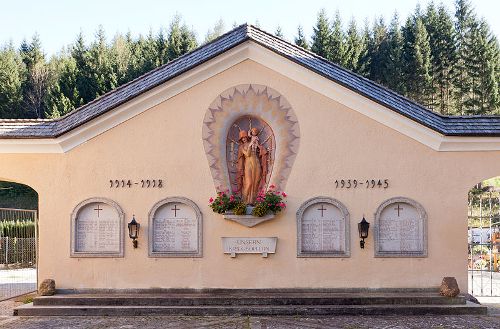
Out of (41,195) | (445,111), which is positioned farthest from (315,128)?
(445,111)

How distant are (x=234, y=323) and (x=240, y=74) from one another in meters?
5.82

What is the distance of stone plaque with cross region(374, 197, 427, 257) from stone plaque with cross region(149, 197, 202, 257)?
13.9ft

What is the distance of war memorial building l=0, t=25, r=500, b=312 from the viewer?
14289 millimetres

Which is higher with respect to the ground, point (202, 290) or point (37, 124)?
point (37, 124)

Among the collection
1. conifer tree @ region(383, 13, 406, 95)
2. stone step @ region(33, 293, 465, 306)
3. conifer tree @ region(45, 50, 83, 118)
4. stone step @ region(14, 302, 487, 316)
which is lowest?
stone step @ region(14, 302, 487, 316)

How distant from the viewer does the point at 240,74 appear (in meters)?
14.6

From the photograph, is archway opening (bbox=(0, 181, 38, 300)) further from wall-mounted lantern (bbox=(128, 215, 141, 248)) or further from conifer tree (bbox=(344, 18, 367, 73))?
conifer tree (bbox=(344, 18, 367, 73))

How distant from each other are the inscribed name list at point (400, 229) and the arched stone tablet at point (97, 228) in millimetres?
6174

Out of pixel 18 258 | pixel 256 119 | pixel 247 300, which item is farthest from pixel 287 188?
pixel 18 258

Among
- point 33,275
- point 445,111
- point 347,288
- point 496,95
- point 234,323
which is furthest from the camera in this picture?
point 445,111

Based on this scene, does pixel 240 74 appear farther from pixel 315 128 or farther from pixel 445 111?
pixel 445 111

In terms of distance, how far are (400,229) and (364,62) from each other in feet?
117

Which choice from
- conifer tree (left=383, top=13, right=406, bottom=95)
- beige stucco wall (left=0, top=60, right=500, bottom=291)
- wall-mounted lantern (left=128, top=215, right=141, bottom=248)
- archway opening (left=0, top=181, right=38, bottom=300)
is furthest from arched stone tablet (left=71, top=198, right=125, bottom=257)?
conifer tree (left=383, top=13, right=406, bottom=95)

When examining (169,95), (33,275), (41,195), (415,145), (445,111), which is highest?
(445,111)
